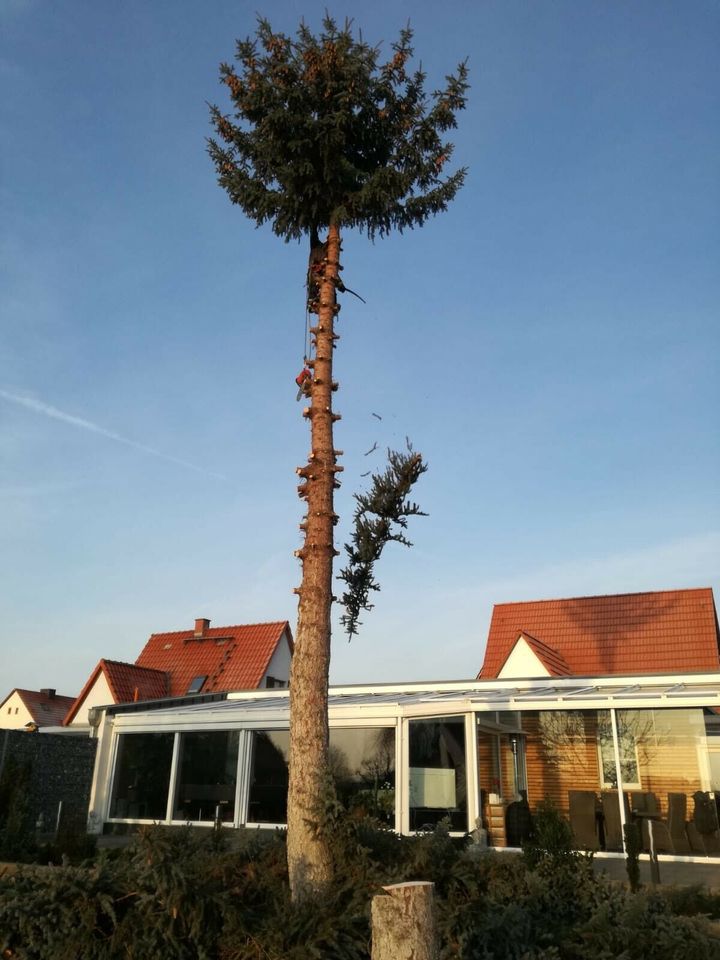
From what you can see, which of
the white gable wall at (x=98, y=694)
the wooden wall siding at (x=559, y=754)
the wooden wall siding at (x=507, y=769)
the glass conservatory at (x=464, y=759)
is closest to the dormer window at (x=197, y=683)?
the white gable wall at (x=98, y=694)

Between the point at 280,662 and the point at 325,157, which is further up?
the point at 325,157

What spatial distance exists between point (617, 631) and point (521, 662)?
2.82 meters

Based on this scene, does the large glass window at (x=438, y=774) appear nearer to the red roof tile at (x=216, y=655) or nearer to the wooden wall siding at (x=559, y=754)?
the wooden wall siding at (x=559, y=754)

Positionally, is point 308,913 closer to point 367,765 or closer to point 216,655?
point 367,765

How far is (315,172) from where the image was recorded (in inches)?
323

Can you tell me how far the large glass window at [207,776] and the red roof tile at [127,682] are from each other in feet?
33.7

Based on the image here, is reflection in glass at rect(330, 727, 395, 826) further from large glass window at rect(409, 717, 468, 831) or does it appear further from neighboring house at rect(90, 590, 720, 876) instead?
large glass window at rect(409, 717, 468, 831)

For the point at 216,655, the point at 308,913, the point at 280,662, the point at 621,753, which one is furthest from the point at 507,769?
the point at 216,655

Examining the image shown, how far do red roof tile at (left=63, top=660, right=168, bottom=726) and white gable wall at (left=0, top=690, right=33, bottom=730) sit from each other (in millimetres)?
22103

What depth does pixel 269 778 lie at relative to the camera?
43.1 feet

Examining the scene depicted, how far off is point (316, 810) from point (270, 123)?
6528 mm

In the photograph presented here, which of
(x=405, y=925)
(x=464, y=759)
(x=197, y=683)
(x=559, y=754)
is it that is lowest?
(x=405, y=925)

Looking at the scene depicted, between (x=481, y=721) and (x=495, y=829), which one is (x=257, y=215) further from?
(x=495, y=829)

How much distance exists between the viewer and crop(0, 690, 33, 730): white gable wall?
44.7 metres
